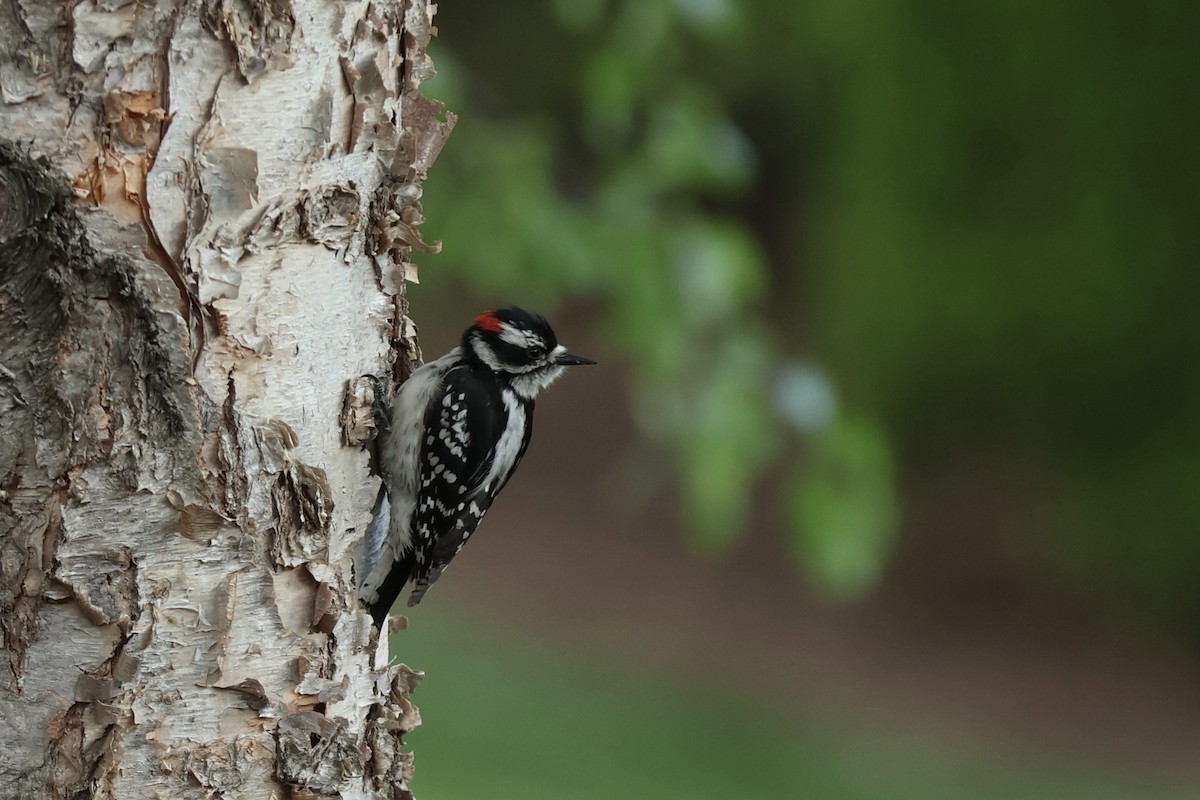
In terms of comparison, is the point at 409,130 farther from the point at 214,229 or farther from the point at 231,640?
the point at 231,640

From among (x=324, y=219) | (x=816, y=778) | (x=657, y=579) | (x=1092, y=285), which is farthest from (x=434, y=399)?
(x=657, y=579)

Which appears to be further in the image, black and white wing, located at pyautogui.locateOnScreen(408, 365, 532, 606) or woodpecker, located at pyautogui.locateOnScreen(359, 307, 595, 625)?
black and white wing, located at pyautogui.locateOnScreen(408, 365, 532, 606)

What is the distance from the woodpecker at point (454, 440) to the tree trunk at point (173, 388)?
56 cm

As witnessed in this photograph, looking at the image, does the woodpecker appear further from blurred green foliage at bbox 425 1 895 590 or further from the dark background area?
the dark background area

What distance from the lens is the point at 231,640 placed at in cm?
186

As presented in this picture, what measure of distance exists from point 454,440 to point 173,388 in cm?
132

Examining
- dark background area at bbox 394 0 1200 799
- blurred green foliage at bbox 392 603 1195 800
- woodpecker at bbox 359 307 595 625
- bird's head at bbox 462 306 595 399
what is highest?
dark background area at bbox 394 0 1200 799

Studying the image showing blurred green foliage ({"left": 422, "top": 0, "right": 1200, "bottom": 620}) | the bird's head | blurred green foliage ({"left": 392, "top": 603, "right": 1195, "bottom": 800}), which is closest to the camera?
the bird's head

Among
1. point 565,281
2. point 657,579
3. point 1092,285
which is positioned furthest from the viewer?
point 657,579

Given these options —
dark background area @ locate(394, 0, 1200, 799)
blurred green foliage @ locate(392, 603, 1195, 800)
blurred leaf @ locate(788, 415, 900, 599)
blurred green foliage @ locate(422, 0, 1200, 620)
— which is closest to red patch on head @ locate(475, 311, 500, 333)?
blurred leaf @ locate(788, 415, 900, 599)

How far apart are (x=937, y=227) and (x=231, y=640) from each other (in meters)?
6.99

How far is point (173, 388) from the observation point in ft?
5.91

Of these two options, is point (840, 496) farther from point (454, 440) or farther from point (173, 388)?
point (173, 388)

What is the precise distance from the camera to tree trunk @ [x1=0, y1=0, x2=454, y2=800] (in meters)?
1.74
